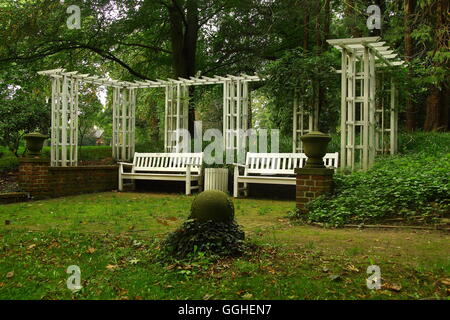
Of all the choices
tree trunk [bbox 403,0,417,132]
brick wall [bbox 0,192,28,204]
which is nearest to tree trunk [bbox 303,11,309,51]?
tree trunk [bbox 403,0,417,132]

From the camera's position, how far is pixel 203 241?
415 centimetres

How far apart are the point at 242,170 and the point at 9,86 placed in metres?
8.25

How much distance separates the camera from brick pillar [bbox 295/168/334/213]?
6.50 metres

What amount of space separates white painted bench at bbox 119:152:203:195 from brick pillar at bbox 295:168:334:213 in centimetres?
441

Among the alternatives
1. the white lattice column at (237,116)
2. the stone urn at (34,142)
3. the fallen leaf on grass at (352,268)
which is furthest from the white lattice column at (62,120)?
the fallen leaf on grass at (352,268)

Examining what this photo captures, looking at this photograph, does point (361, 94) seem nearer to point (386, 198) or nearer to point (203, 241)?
point (386, 198)

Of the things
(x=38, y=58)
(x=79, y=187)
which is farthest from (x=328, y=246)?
(x=38, y=58)

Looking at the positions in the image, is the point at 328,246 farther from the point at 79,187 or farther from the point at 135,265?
the point at 79,187

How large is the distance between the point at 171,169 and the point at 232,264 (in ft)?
25.6

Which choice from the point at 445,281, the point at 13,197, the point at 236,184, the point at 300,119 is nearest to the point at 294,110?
the point at 300,119

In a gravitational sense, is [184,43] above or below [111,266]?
above

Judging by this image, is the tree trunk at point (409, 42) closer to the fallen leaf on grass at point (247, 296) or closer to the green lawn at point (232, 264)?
the green lawn at point (232, 264)

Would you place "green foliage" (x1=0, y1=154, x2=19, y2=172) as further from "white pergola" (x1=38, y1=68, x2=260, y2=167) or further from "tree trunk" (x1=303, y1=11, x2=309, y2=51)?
"tree trunk" (x1=303, y1=11, x2=309, y2=51)

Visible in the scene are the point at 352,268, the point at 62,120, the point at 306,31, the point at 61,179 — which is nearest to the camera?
the point at 352,268
